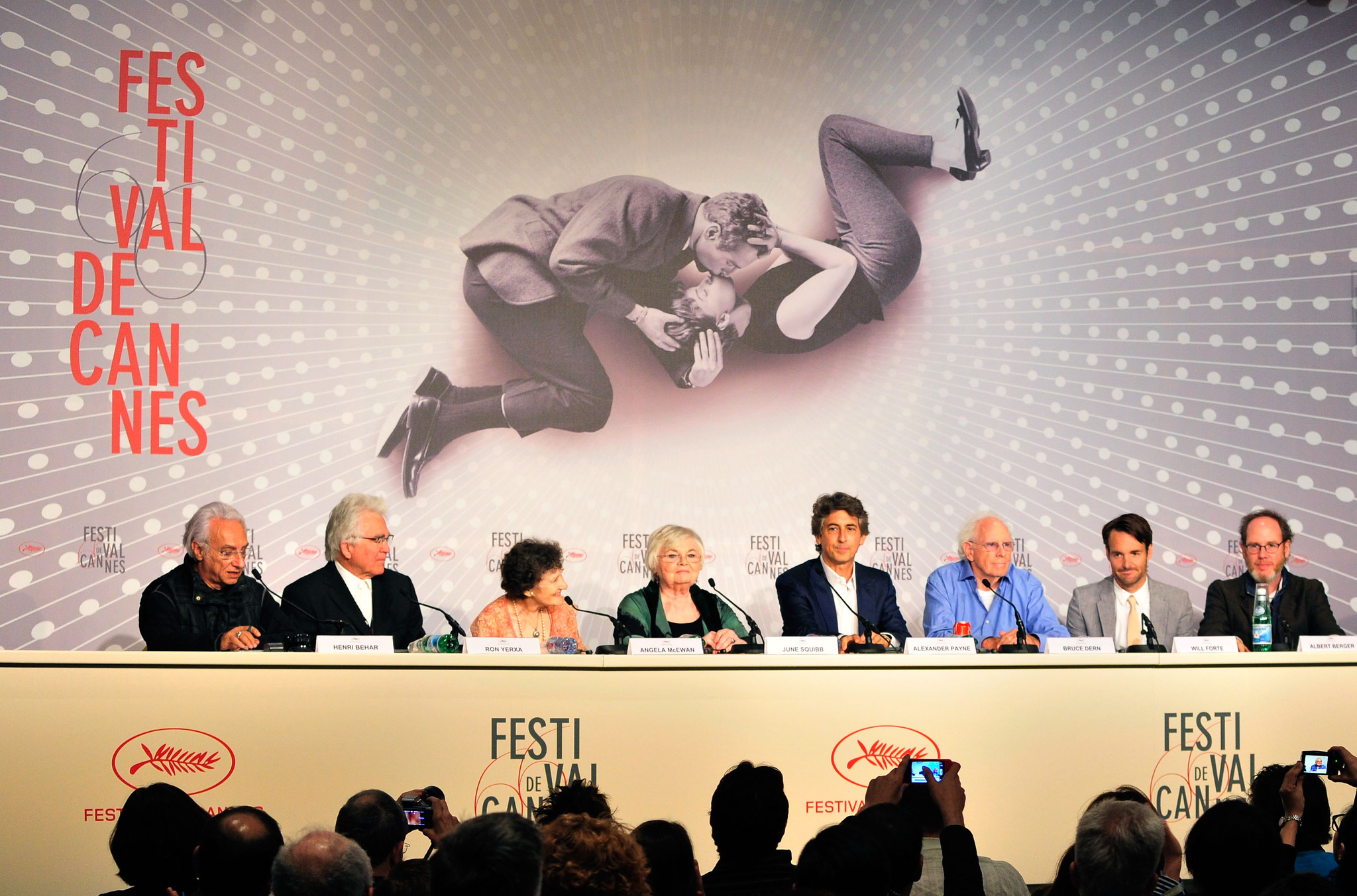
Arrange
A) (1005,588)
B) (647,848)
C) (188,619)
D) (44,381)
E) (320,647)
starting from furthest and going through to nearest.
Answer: (44,381) → (1005,588) → (188,619) → (320,647) → (647,848)

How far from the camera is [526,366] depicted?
217 inches

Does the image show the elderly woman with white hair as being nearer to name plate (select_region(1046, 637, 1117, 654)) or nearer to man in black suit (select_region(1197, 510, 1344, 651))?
name plate (select_region(1046, 637, 1117, 654))

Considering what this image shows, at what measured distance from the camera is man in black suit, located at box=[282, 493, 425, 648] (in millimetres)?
4199

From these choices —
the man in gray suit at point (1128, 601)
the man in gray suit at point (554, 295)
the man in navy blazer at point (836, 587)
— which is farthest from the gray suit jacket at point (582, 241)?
the man in gray suit at point (1128, 601)

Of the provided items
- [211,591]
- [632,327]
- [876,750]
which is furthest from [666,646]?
[632,327]

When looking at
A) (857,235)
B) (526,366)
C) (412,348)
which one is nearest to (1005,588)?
(857,235)

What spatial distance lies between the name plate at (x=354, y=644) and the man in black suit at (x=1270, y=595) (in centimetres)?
300

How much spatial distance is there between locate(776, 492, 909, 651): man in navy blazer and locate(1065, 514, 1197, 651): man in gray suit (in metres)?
0.76

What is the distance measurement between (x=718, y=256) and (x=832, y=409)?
36.0 inches

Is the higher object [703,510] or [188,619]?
[703,510]

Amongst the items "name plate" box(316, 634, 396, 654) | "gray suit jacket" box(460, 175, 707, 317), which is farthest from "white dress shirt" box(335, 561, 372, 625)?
"gray suit jacket" box(460, 175, 707, 317)

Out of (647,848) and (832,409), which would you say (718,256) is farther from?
(647,848)

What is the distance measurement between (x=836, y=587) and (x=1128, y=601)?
3.75ft

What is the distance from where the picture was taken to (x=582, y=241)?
5527mm
